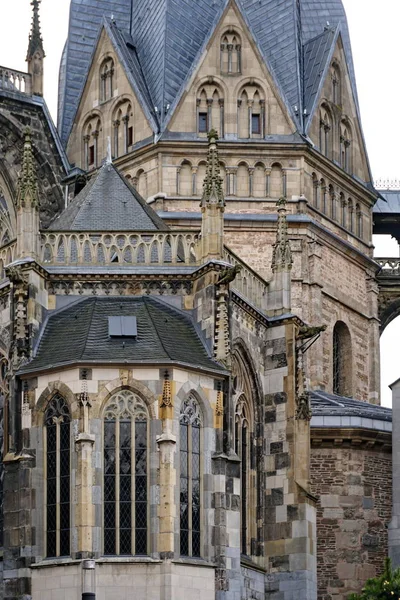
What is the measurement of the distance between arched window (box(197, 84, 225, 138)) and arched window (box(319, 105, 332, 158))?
3343mm

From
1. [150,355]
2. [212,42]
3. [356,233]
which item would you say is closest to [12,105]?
[212,42]

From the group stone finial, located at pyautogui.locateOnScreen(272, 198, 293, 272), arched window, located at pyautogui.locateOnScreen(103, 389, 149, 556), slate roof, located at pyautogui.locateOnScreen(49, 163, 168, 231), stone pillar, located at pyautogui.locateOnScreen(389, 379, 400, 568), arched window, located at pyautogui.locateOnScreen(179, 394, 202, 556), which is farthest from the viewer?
stone pillar, located at pyautogui.locateOnScreen(389, 379, 400, 568)

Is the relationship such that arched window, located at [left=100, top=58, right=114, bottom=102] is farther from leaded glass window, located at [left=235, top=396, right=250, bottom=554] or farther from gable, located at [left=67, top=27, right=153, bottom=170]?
leaded glass window, located at [left=235, top=396, right=250, bottom=554]

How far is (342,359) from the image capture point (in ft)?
199

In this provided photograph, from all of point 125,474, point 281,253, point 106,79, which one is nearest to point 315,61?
point 106,79

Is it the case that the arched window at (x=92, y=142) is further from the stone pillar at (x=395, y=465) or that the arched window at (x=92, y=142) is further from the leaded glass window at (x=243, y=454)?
the leaded glass window at (x=243, y=454)

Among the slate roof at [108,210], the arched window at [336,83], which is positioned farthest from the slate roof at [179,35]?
the slate roof at [108,210]

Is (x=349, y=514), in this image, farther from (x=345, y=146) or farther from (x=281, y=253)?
(x=345, y=146)

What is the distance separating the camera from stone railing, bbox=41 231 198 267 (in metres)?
43.6

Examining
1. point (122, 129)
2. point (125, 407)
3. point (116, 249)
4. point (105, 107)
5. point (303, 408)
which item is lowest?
point (125, 407)

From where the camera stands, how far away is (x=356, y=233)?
61.5 m

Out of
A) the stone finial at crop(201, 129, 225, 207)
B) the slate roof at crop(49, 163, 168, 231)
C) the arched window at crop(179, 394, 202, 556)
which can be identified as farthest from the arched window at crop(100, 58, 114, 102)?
the arched window at crop(179, 394, 202, 556)

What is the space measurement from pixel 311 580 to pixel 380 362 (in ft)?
63.0

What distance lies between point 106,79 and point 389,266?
487 inches
